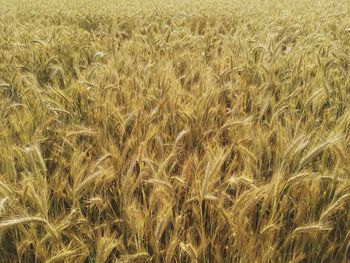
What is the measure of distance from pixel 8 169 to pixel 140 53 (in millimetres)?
1661

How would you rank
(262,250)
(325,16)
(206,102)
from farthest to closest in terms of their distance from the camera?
(325,16) < (206,102) < (262,250)

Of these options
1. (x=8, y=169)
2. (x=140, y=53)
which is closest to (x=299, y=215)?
(x=8, y=169)

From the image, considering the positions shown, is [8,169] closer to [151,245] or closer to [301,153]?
[151,245]

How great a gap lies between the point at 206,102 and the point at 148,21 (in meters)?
3.33

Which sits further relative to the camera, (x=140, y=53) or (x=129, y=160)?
(x=140, y=53)

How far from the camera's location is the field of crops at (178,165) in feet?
3.21

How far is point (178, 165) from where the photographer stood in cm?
142

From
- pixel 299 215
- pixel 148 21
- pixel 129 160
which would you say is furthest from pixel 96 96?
pixel 148 21

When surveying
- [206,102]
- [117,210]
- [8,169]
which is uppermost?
[206,102]

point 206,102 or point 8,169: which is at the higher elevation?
point 206,102

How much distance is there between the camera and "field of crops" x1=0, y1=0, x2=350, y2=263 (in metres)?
0.98

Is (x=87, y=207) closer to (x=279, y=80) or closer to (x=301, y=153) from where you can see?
(x=301, y=153)

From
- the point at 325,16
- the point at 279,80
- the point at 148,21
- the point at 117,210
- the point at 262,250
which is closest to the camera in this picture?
the point at 262,250

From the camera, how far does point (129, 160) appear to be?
4.38 feet
